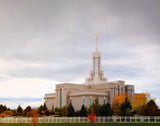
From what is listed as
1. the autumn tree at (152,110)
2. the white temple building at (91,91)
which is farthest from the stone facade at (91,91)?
the autumn tree at (152,110)

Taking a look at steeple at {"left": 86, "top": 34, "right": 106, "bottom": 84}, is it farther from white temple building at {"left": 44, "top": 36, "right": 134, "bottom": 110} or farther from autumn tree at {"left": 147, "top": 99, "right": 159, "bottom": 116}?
autumn tree at {"left": 147, "top": 99, "right": 159, "bottom": 116}

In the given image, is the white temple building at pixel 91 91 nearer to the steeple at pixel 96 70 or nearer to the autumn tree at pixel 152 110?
the steeple at pixel 96 70

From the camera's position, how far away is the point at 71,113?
194 feet

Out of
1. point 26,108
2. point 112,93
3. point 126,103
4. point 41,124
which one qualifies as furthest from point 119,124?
point 26,108

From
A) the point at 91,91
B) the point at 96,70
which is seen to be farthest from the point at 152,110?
the point at 96,70

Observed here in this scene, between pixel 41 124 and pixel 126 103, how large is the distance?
16875 millimetres

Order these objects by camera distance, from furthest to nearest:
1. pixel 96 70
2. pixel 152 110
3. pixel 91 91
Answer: pixel 96 70
pixel 91 91
pixel 152 110

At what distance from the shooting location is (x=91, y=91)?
77.1 m

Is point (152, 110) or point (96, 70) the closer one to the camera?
point (152, 110)

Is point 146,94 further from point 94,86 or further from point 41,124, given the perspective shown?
point 41,124

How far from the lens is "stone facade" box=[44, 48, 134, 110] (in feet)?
253

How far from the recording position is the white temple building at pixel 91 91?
77.0m

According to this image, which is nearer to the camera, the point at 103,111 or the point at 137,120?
the point at 137,120

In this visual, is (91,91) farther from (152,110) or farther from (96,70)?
(152,110)
